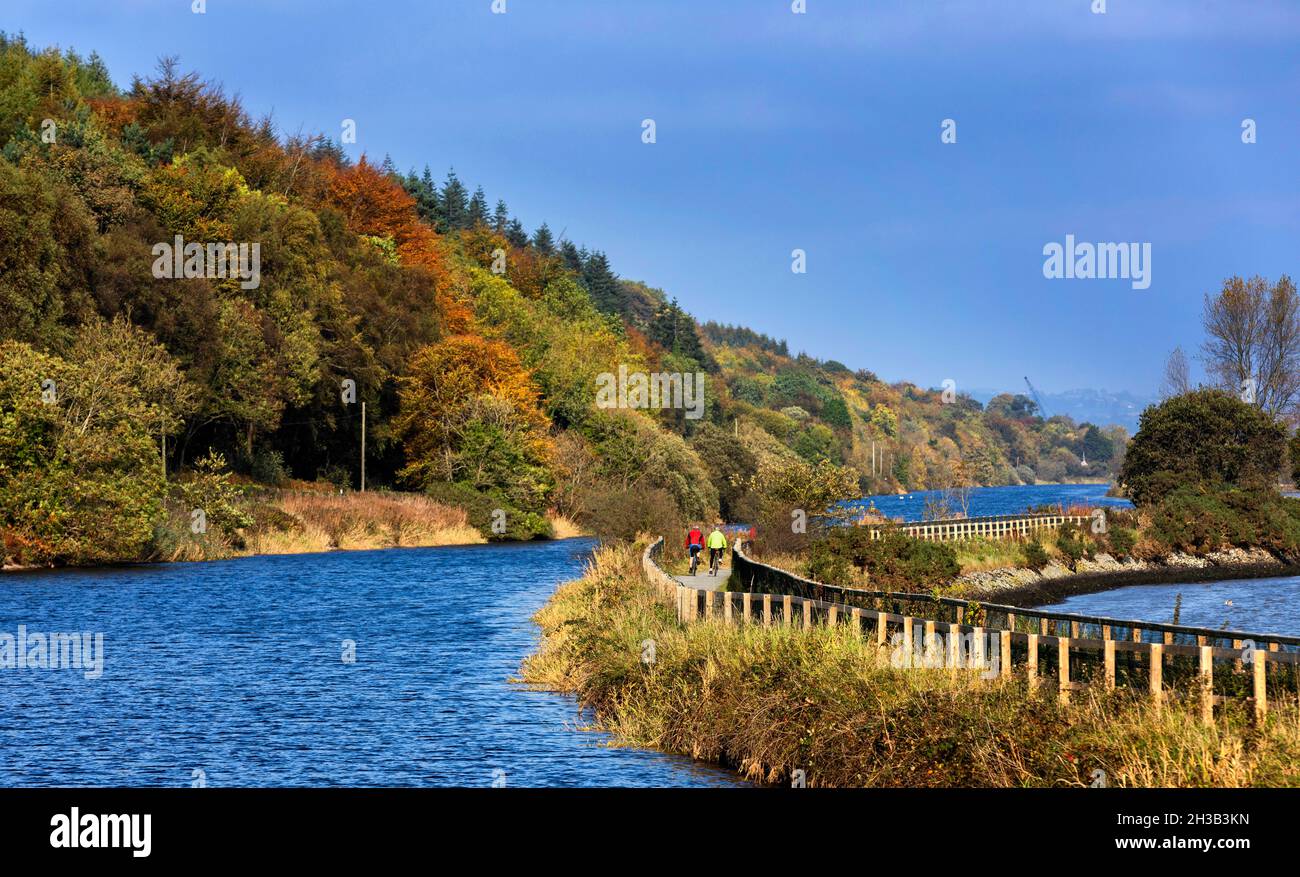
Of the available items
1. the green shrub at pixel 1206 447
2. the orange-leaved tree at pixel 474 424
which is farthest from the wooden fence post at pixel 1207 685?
the orange-leaved tree at pixel 474 424

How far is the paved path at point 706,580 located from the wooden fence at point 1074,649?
12.4 meters

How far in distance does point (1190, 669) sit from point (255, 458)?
70.6m

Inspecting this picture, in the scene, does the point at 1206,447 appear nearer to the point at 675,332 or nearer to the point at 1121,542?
the point at 1121,542

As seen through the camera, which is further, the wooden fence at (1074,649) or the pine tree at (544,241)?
the pine tree at (544,241)

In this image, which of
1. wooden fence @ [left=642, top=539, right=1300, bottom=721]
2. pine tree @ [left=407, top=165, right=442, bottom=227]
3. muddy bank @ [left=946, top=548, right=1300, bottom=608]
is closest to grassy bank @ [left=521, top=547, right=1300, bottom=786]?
wooden fence @ [left=642, top=539, right=1300, bottom=721]

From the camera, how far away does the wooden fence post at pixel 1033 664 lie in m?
17.2

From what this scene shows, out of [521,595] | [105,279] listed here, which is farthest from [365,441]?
[521,595]

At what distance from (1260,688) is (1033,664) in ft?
10.1

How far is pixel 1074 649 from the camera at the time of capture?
17.6m

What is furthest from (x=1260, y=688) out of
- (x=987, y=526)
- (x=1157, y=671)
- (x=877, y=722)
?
(x=987, y=526)

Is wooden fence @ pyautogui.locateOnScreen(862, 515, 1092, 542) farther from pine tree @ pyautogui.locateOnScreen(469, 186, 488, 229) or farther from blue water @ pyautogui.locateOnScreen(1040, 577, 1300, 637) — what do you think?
pine tree @ pyautogui.locateOnScreen(469, 186, 488, 229)

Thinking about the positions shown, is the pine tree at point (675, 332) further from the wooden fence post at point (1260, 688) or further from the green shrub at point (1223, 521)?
the wooden fence post at point (1260, 688)

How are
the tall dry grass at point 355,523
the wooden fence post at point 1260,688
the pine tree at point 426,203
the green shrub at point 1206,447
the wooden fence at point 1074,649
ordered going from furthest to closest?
the pine tree at point 426,203, the green shrub at point 1206,447, the tall dry grass at point 355,523, the wooden fence at point 1074,649, the wooden fence post at point 1260,688
